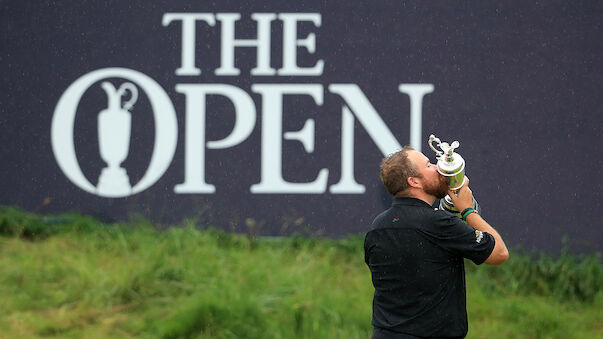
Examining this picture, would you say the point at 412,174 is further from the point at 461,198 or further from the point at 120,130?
the point at 120,130

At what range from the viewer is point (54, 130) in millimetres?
7754

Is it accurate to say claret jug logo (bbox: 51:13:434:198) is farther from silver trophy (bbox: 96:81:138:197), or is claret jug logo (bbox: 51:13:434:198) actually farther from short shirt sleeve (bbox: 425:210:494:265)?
short shirt sleeve (bbox: 425:210:494:265)

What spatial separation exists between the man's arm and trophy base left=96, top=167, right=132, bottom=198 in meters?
5.13

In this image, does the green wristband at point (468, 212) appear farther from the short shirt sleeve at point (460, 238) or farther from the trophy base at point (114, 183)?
the trophy base at point (114, 183)

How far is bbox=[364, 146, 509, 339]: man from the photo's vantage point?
10.2 ft

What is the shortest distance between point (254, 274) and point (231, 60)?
2.63 metres

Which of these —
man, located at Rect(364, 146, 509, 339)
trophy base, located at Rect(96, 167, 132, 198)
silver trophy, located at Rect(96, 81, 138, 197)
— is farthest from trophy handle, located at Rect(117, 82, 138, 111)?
man, located at Rect(364, 146, 509, 339)

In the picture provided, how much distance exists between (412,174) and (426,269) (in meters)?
0.43

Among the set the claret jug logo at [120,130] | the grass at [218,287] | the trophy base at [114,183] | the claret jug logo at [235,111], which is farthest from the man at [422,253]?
the trophy base at [114,183]

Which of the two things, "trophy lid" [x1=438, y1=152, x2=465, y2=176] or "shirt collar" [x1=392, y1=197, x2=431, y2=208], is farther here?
"shirt collar" [x1=392, y1=197, x2=431, y2=208]

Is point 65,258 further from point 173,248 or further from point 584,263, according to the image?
point 584,263

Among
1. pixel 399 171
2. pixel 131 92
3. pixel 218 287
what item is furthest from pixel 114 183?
pixel 399 171

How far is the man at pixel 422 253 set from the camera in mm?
3107

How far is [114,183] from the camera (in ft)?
25.3
